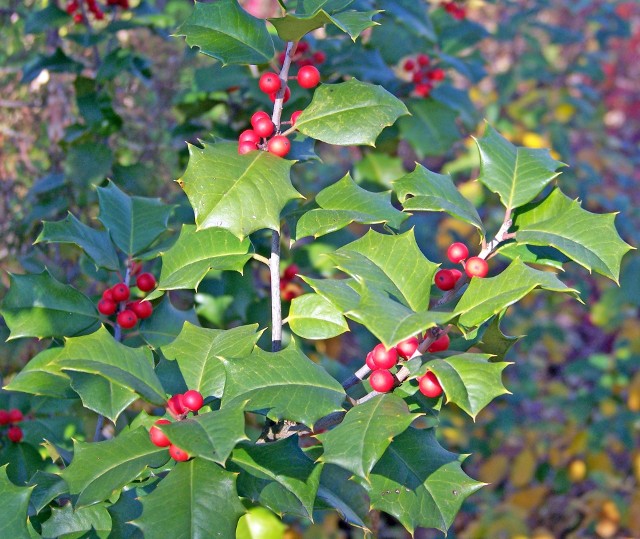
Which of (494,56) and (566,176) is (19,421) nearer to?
(566,176)

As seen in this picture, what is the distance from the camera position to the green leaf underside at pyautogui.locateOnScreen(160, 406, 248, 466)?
893 mm

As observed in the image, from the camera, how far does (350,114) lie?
1225 mm

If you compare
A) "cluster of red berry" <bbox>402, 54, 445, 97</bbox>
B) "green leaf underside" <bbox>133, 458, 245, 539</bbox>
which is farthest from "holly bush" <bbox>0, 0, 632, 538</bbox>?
"cluster of red berry" <bbox>402, 54, 445, 97</bbox>

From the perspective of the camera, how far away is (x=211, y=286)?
6.63 ft

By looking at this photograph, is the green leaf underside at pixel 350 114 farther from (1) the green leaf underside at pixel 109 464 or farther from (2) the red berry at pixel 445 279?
(1) the green leaf underside at pixel 109 464

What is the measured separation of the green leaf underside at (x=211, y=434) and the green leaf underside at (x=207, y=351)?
0.57 ft

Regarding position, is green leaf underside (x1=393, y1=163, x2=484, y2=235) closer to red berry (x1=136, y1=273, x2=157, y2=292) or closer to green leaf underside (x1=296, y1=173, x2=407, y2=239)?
green leaf underside (x1=296, y1=173, x2=407, y2=239)

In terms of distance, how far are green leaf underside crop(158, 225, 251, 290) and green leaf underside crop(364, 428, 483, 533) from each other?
391 mm

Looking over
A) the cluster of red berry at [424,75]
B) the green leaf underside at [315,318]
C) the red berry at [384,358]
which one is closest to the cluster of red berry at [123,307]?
the green leaf underside at [315,318]

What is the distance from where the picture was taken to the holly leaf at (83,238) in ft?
4.45

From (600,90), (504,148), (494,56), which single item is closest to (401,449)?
(504,148)

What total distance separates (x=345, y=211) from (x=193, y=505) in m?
0.52

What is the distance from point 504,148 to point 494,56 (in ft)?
11.2

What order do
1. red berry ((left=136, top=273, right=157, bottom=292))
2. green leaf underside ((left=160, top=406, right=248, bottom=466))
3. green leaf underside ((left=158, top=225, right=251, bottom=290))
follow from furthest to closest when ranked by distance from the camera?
red berry ((left=136, top=273, right=157, bottom=292)) → green leaf underside ((left=158, top=225, right=251, bottom=290)) → green leaf underside ((left=160, top=406, right=248, bottom=466))
